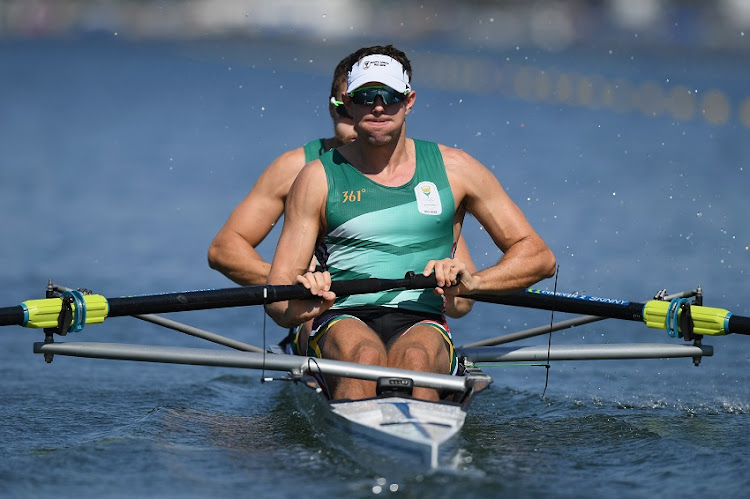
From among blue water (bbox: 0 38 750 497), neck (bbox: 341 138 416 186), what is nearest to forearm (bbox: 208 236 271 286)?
blue water (bbox: 0 38 750 497)

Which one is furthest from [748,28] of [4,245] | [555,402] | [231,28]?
[555,402]

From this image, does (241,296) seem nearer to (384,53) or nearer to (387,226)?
(387,226)

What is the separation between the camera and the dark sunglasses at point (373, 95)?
21.2ft

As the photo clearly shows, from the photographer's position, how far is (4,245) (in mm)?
15578

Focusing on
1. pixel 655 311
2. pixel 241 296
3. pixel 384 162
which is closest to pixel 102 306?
pixel 241 296

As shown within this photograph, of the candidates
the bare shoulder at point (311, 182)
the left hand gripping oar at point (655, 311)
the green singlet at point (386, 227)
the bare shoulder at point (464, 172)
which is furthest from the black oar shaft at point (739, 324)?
the bare shoulder at point (311, 182)

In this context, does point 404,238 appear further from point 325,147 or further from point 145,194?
point 145,194

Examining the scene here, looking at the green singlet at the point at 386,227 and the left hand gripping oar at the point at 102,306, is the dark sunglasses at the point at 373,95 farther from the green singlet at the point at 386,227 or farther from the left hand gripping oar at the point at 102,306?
the left hand gripping oar at the point at 102,306

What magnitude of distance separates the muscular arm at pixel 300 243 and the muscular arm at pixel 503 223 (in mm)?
768

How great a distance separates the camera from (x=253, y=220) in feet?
26.7

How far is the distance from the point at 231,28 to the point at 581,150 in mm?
45009

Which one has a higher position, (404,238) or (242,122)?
(242,122)

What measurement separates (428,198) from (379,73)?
74 cm

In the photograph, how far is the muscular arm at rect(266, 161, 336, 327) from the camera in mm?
6422
